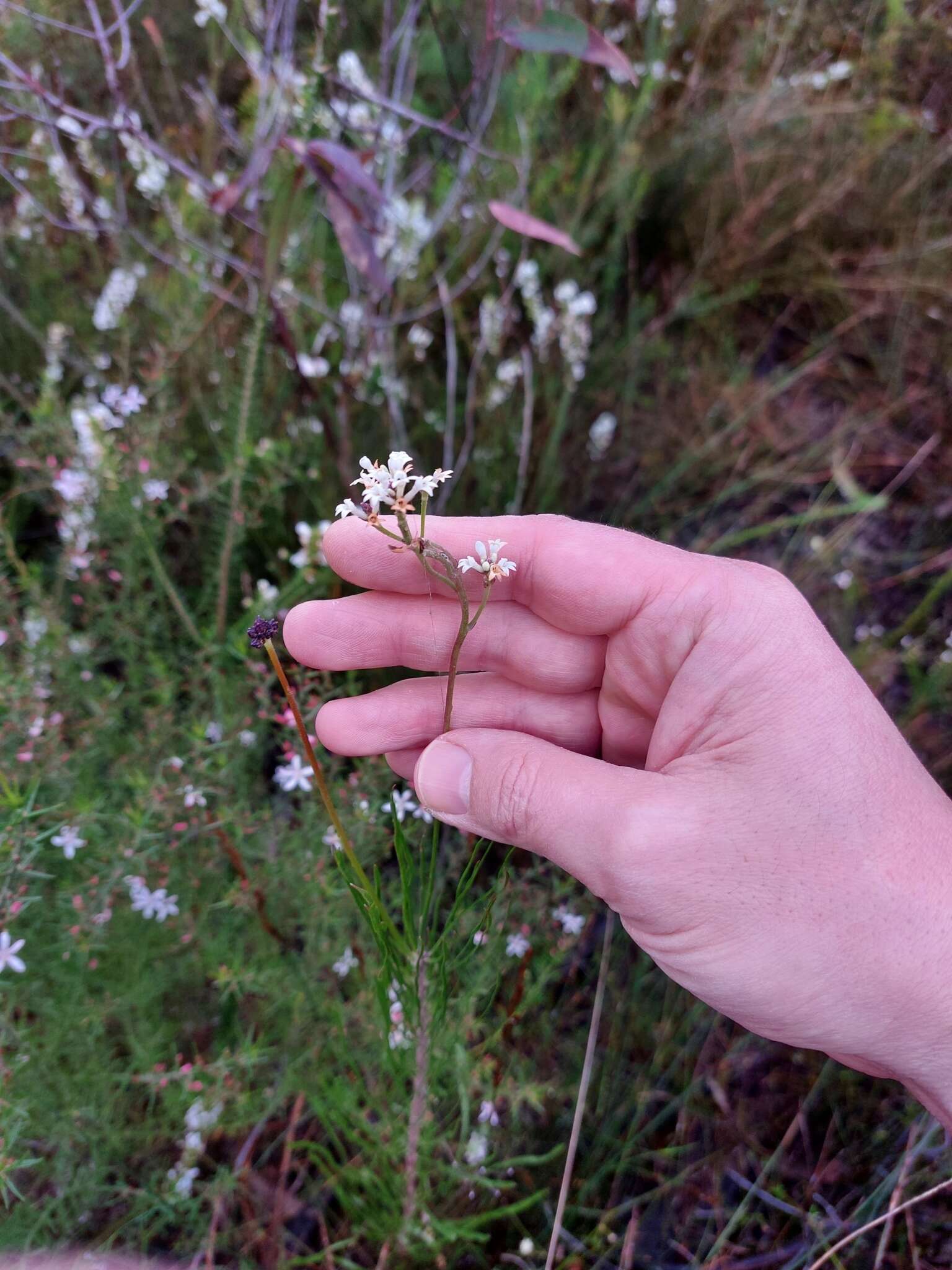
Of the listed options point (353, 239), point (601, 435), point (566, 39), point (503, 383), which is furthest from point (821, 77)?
point (353, 239)

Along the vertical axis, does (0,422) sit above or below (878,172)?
below

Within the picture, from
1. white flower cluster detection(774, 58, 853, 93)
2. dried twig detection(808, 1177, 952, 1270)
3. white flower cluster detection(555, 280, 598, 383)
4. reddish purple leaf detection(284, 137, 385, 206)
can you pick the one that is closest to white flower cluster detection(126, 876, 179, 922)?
dried twig detection(808, 1177, 952, 1270)

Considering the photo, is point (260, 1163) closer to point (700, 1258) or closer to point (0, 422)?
point (700, 1258)

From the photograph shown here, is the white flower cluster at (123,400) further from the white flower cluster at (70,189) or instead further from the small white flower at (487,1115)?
the small white flower at (487,1115)

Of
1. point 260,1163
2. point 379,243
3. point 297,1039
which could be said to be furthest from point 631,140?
point 260,1163

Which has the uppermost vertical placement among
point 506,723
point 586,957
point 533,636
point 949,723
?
point 533,636
